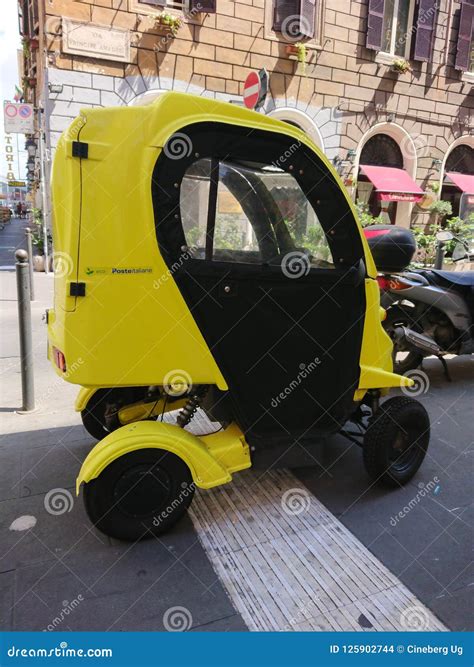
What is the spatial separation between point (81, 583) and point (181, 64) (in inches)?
464

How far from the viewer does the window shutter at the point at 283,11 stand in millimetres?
12375

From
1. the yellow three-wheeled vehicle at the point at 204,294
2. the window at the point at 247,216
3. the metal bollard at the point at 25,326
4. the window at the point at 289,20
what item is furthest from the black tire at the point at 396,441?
the window at the point at 289,20

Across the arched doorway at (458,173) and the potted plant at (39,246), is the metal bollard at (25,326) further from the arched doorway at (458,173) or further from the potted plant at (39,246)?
the arched doorway at (458,173)

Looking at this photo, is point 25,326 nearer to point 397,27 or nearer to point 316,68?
point 316,68

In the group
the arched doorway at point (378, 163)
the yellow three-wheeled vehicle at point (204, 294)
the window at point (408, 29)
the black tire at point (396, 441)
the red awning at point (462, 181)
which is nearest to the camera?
the yellow three-wheeled vehicle at point (204, 294)

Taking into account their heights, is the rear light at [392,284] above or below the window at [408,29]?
below

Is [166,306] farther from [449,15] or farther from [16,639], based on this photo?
[449,15]

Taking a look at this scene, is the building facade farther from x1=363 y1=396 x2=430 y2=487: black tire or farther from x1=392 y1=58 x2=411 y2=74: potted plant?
x1=363 y1=396 x2=430 y2=487: black tire

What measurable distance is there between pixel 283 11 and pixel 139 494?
13.4 m

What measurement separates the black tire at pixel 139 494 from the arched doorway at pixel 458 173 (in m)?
15.7

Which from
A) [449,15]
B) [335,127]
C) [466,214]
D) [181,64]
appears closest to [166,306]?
[181,64]

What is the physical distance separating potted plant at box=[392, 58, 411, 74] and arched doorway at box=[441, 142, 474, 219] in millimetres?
3234

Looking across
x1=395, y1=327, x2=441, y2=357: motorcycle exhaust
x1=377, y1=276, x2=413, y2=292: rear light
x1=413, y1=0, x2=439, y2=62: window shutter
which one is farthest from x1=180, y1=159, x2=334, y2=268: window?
x1=413, y1=0, x2=439, y2=62: window shutter

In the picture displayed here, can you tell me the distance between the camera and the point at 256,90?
6.76m
